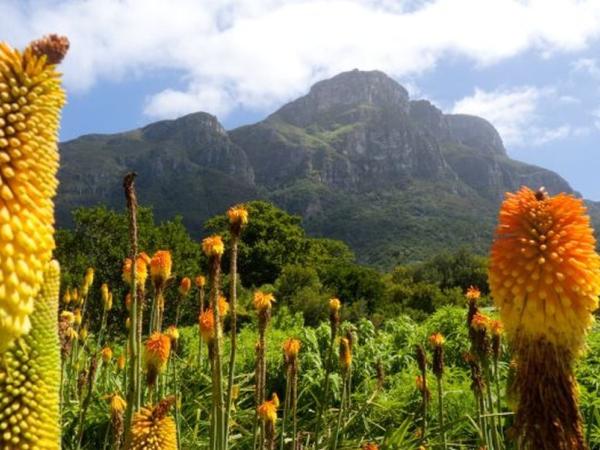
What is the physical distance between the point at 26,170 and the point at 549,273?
85.5 inches

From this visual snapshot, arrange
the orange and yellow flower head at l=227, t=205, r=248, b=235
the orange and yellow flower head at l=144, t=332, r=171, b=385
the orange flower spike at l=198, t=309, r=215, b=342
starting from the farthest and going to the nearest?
the orange flower spike at l=198, t=309, r=215, b=342 < the orange and yellow flower head at l=227, t=205, r=248, b=235 < the orange and yellow flower head at l=144, t=332, r=171, b=385

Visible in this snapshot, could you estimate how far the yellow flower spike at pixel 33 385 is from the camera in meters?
2.15

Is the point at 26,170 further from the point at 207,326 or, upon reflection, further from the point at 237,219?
the point at 207,326

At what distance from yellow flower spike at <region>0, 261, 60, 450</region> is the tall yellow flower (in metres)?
1.88

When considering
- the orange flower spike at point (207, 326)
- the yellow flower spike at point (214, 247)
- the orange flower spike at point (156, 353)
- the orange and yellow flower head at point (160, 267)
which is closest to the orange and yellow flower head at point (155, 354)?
the orange flower spike at point (156, 353)

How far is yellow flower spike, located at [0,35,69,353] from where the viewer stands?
1642mm

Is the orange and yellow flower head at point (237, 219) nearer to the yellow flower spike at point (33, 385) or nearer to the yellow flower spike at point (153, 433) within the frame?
the yellow flower spike at point (153, 433)

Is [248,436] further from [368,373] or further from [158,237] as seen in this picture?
[158,237]

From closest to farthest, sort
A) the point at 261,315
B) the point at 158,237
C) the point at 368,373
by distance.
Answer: the point at 261,315 < the point at 368,373 < the point at 158,237

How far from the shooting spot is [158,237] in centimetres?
3002

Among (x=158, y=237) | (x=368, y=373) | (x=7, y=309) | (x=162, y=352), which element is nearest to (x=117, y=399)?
(x=162, y=352)

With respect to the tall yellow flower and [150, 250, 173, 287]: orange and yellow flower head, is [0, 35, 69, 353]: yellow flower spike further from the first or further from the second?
[150, 250, 173, 287]: orange and yellow flower head

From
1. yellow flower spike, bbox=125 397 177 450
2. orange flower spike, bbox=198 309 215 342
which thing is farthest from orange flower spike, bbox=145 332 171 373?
yellow flower spike, bbox=125 397 177 450

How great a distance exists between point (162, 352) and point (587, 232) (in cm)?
249
